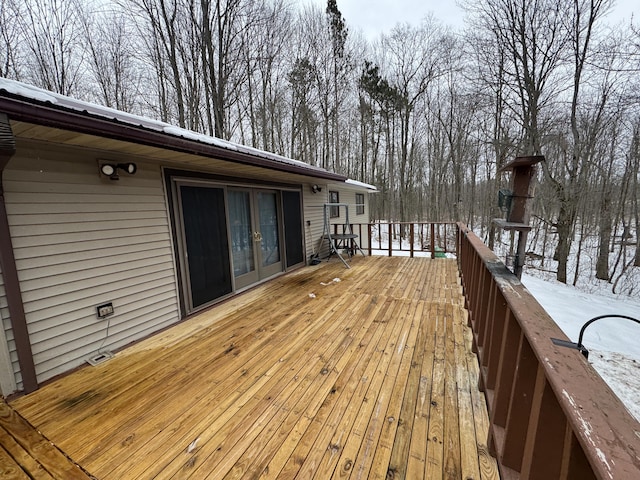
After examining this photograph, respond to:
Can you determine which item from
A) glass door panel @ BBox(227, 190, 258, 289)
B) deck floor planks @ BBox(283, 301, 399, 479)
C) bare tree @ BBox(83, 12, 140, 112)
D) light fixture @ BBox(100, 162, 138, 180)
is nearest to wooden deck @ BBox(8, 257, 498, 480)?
deck floor planks @ BBox(283, 301, 399, 479)

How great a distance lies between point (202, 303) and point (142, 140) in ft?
7.56

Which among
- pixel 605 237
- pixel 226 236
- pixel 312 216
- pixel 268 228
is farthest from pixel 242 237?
pixel 605 237

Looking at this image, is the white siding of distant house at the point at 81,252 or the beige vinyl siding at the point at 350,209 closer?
the white siding of distant house at the point at 81,252

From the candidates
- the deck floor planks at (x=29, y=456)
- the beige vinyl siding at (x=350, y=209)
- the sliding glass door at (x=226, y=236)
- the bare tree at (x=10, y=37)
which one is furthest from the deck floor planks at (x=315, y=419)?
Answer: the bare tree at (x=10, y=37)

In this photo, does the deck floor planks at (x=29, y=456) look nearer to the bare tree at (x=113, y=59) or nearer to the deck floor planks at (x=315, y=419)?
the deck floor planks at (x=315, y=419)

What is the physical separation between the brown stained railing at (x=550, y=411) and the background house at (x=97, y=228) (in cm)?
→ 290

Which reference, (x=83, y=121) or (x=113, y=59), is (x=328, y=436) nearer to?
(x=83, y=121)

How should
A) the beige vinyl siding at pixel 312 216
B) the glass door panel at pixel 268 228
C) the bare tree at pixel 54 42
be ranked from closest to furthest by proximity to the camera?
1. the glass door panel at pixel 268 228
2. the beige vinyl siding at pixel 312 216
3. the bare tree at pixel 54 42

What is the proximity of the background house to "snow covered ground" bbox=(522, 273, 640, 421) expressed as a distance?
4.75 m

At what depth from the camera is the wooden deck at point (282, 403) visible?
5.09ft

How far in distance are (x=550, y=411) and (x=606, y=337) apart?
15.6 ft

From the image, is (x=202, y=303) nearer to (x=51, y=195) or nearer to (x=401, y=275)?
(x=51, y=195)

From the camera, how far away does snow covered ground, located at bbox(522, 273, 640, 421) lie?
2.88m

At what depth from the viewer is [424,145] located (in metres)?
16.5
